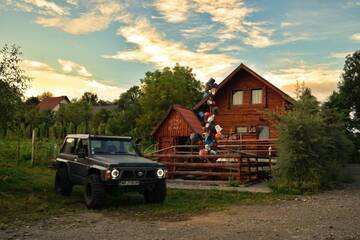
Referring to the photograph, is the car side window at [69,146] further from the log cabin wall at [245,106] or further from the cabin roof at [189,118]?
the cabin roof at [189,118]

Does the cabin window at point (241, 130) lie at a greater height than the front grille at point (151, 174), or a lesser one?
greater

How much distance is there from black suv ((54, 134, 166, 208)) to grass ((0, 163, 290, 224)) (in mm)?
400

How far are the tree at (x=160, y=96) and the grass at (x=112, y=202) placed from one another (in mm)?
38614

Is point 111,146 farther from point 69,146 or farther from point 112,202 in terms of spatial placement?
point 69,146

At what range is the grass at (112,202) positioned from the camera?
10877mm

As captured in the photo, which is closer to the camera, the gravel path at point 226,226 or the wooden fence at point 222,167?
the gravel path at point 226,226

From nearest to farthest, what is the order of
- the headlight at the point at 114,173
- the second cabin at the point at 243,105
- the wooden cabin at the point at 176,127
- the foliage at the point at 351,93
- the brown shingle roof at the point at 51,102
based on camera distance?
the headlight at the point at 114,173, the second cabin at the point at 243,105, the wooden cabin at the point at 176,127, the foliage at the point at 351,93, the brown shingle roof at the point at 51,102

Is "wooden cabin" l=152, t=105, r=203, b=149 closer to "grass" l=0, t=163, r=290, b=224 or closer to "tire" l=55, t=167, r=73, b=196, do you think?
"grass" l=0, t=163, r=290, b=224

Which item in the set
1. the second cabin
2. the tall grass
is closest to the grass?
the tall grass

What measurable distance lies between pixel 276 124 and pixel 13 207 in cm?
1036

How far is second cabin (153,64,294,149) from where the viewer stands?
3144 centimetres

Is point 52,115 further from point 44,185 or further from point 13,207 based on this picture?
point 13,207

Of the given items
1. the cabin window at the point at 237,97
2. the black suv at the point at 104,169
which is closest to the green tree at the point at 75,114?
the cabin window at the point at 237,97

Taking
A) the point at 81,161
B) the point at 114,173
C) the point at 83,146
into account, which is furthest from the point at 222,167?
the point at 114,173
